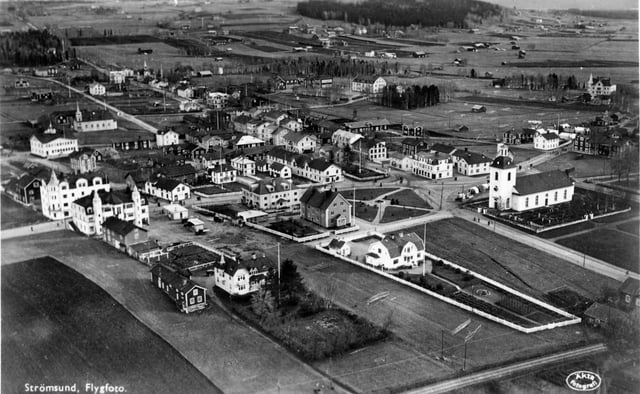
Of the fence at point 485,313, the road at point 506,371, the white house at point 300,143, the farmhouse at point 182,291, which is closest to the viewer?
the road at point 506,371

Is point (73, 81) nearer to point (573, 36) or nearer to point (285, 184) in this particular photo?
point (285, 184)

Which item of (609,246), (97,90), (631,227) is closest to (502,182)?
(631,227)

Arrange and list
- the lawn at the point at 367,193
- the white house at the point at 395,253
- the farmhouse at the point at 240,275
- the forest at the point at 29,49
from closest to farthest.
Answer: the farmhouse at the point at 240,275, the white house at the point at 395,253, the lawn at the point at 367,193, the forest at the point at 29,49

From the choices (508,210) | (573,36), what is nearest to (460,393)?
(508,210)

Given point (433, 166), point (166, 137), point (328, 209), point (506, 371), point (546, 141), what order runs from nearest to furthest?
point (506, 371) < point (328, 209) < point (433, 166) < point (546, 141) < point (166, 137)

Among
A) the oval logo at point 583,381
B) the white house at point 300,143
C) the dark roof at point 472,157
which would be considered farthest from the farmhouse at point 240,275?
the white house at point 300,143

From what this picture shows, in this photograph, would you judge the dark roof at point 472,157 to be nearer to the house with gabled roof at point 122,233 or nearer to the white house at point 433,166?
the white house at point 433,166

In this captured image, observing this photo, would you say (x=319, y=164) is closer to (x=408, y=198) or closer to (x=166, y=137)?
(x=408, y=198)
